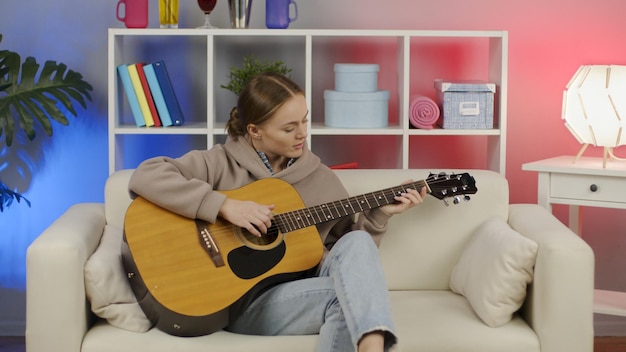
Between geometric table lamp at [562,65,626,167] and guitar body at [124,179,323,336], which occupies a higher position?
geometric table lamp at [562,65,626,167]

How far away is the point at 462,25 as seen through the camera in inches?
143

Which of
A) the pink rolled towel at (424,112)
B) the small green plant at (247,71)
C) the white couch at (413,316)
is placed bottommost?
the white couch at (413,316)

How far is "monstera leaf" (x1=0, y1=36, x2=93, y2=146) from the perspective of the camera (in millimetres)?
3305

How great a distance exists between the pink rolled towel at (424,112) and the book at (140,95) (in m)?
0.92

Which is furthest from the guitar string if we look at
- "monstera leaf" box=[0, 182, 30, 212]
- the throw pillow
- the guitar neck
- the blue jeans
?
"monstera leaf" box=[0, 182, 30, 212]

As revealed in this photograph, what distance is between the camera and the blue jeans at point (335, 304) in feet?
7.01

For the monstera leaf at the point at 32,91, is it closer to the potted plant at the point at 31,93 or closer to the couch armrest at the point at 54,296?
the potted plant at the point at 31,93

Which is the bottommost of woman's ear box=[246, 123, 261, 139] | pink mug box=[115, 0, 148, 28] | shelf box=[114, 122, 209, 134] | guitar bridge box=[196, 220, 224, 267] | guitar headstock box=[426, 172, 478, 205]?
guitar bridge box=[196, 220, 224, 267]

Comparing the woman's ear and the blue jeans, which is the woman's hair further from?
the blue jeans

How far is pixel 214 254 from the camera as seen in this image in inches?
92.5

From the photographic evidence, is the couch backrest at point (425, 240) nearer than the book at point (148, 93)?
Yes

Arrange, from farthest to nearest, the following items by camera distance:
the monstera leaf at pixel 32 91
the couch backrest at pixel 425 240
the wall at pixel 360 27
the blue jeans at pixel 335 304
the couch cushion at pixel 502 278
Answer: the wall at pixel 360 27 → the monstera leaf at pixel 32 91 → the couch backrest at pixel 425 240 → the couch cushion at pixel 502 278 → the blue jeans at pixel 335 304

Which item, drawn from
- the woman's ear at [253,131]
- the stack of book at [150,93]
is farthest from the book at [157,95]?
the woman's ear at [253,131]

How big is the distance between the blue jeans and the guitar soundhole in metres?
0.11
